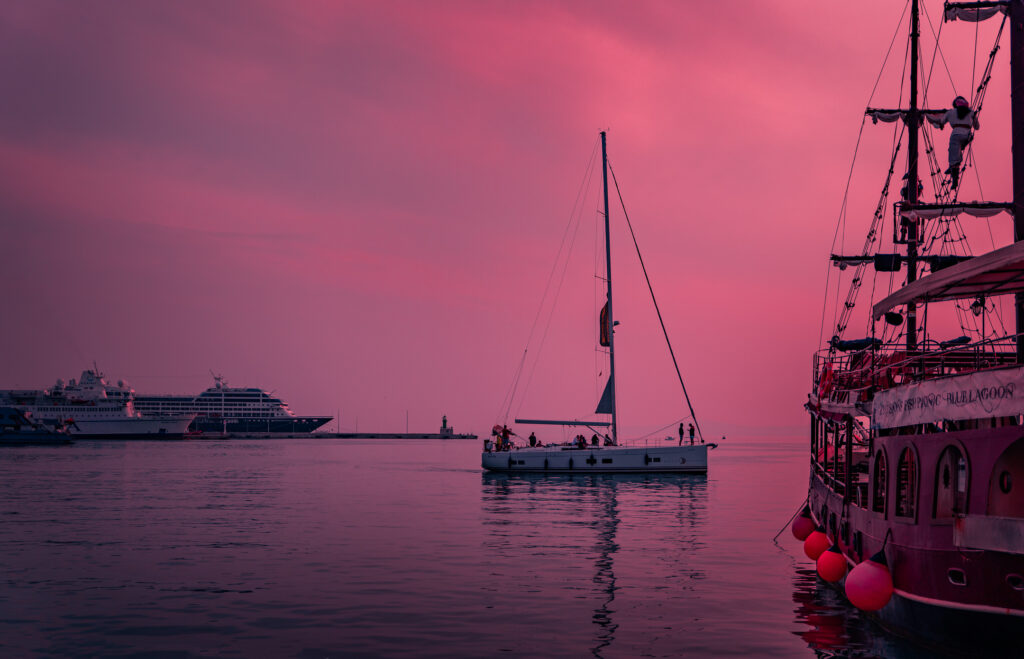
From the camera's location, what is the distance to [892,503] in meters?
18.2

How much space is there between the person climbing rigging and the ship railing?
17.1ft

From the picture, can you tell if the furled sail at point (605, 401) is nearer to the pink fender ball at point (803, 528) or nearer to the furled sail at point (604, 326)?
the furled sail at point (604, 326)

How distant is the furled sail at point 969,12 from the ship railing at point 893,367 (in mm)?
10214

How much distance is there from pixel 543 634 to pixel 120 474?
68212 millimetres

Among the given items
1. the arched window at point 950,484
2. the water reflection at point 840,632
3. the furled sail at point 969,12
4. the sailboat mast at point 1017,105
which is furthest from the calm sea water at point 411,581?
the furled sail at point 969,12

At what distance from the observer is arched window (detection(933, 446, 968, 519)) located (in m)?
15.5

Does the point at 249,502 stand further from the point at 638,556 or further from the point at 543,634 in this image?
the point at 543,634

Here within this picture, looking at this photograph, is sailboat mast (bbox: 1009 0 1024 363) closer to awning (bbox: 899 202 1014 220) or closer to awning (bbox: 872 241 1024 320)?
awning (bbox: 872 241 1024 320)

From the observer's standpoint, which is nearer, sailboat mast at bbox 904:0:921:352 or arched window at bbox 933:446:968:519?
arched window at bbox 933:446:968:519

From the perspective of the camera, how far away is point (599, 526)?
39156 millimetres

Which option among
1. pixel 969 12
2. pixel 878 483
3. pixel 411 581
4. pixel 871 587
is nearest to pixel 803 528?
pixel 878 483

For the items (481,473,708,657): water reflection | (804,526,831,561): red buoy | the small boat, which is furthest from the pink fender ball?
the small boat

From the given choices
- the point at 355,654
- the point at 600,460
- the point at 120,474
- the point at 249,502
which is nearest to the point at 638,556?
the point at 355,654

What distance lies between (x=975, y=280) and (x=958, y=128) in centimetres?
1054
